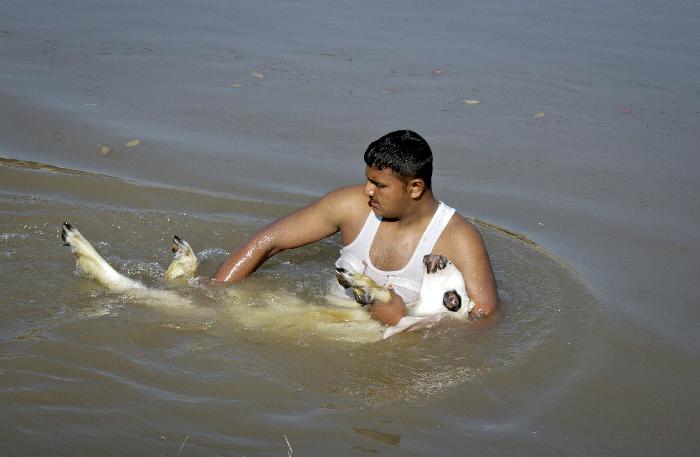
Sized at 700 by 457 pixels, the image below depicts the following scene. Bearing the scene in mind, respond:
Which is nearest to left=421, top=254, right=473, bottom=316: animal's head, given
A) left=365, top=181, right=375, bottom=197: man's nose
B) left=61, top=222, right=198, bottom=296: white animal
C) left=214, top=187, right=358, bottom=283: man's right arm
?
left=365, top=181, right=375, bottom=197: man's nose

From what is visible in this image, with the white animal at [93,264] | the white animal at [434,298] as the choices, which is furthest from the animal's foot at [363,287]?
the white animal at [93,264]

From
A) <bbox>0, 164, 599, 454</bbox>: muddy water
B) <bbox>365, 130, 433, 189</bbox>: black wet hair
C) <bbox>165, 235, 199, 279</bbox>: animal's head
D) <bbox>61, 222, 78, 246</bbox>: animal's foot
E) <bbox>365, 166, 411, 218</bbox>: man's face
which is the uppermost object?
<bbox>365, 130, 433, 189</bbox>: black wet hair

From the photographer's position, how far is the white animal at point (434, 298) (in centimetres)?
464

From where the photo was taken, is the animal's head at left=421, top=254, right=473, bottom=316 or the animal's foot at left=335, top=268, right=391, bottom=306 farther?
the animal's head at left=421, top=254, right=473, bottom=316

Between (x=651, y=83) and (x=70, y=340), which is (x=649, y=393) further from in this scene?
(x=651, y=83)

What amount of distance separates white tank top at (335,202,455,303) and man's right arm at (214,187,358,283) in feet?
0.49

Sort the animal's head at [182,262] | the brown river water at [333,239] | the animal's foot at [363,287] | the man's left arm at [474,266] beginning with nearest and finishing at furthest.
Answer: the brown river water at [333,239], the animal's foot at [363,287], the man's left arm at [474,266], the animal's head at [182,262]

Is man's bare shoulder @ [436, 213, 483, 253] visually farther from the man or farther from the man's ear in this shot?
the man's ear

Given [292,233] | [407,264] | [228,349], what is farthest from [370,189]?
[228,349]

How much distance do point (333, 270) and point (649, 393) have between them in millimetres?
2018

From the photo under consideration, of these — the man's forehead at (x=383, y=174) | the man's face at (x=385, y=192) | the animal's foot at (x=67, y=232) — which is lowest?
the animal's foot at (x=67, y=232)

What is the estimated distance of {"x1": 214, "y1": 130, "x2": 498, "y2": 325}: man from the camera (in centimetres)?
461

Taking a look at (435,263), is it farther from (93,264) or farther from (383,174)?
(93,264)

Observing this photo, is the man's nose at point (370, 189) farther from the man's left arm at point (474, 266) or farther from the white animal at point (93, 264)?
the white animal at point (93, 264)
